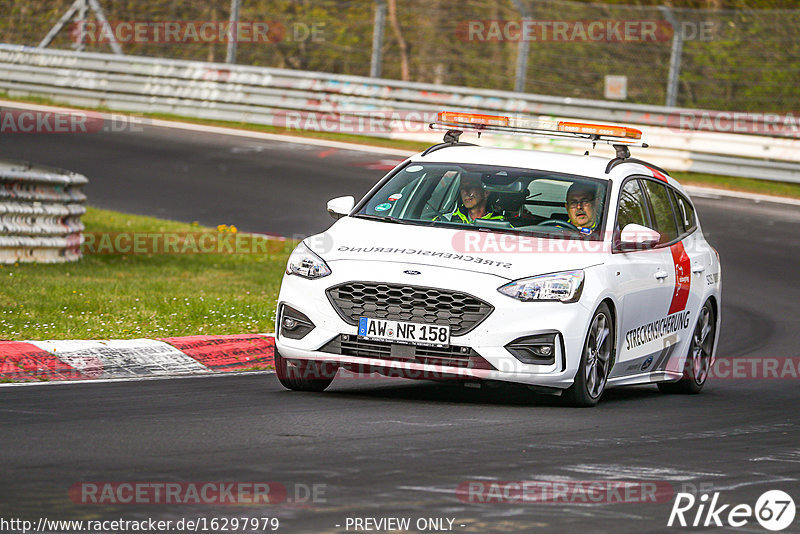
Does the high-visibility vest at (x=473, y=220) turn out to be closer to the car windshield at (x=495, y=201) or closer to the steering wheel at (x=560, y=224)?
the car windshield at (x=495, y=201)

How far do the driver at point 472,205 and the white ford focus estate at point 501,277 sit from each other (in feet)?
0.03

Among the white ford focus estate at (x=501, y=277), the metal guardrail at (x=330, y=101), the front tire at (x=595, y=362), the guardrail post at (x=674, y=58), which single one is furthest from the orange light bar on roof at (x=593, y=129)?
the guardrail post at (x=674, y=58)

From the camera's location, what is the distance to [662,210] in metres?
11.1

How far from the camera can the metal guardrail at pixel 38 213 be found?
1536 cm

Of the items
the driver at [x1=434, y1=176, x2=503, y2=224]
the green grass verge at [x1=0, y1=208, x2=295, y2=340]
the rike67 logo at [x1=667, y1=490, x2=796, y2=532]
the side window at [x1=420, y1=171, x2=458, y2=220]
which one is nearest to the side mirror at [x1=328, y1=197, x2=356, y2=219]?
the side window at [x1=420, y1=171, x2=458, y2=220]

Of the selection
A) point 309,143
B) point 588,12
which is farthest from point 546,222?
point 588,12

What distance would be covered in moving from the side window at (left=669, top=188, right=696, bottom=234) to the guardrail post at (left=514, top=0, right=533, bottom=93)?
16.3 metres

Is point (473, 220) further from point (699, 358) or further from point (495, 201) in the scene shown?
point (699, 358)

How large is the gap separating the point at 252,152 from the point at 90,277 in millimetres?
11673

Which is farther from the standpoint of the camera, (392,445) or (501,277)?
(501,277)

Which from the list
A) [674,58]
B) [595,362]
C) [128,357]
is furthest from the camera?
[674,58]

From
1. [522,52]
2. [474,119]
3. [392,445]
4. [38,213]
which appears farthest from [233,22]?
[392,445]

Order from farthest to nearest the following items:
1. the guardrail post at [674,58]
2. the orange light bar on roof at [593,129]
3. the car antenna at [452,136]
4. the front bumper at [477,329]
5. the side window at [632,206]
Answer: the guardrail post at [674,58], the car antenna at [452,136], the orange light bar on roof at [593,129], the side window at [632,206], the front bumper at [477,329]

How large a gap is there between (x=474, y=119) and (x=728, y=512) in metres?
4.83
